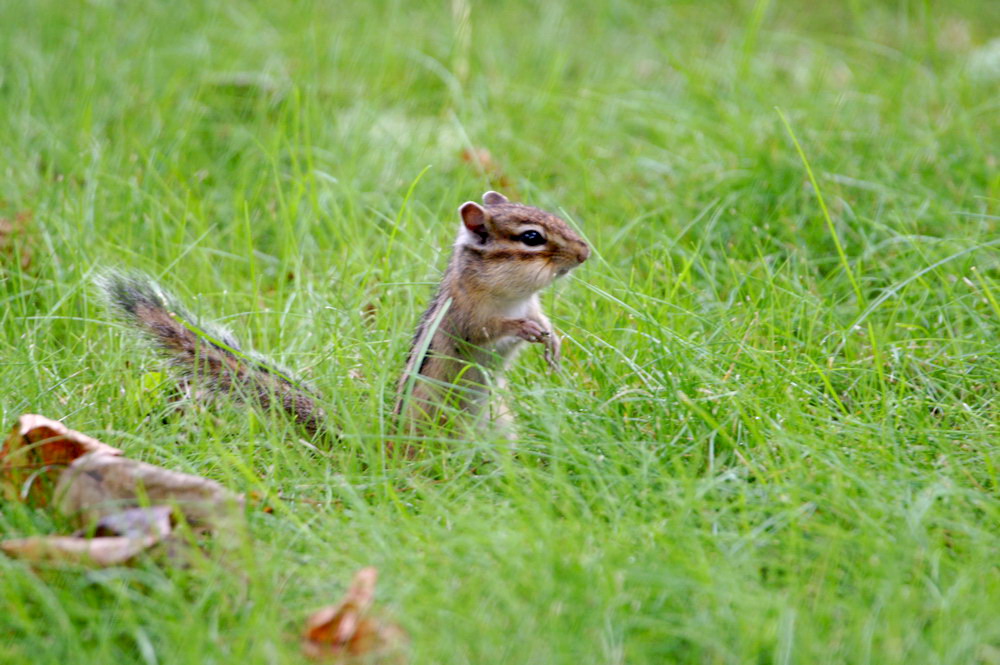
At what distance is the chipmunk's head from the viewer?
319 centimetres

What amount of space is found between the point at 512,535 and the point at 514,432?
0.62 metres

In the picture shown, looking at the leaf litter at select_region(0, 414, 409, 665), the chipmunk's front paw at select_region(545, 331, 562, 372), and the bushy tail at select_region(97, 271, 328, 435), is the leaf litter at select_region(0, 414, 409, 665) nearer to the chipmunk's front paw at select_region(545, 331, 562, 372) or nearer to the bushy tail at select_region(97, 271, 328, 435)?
the bushy tail at select_region(97, 271, 328, 435)

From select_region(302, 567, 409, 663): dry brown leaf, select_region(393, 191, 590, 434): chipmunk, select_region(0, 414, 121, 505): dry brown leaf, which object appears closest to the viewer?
select_region(302, 567, 409, 663): dry brown leaf

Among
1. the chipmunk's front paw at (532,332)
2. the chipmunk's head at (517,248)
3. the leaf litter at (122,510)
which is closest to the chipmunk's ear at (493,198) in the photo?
the chipmunk's head at (517,248)

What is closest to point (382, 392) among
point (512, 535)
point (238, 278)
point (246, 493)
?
point (246, 493)

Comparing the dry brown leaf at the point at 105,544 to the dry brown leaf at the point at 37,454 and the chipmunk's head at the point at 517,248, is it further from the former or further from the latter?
the chipmunk's head at the point at 517,248

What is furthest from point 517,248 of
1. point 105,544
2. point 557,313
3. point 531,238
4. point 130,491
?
point 105,544

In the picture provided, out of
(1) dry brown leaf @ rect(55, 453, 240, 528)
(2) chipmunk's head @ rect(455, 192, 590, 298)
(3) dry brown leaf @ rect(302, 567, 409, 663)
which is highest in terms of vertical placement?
(2) chipmunk's head @ rect(455, 192, 590, 298)

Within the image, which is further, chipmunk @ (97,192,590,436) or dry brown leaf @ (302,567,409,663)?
chipmunk @ (97,192,590,436)

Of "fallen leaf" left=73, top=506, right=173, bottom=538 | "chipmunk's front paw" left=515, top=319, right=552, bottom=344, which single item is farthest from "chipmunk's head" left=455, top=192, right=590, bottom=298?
"fallen leaf" left=73, top=506, right=173, bottom=538

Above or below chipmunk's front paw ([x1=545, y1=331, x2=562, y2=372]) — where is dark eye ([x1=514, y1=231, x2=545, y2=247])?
above

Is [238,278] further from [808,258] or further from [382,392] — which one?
[808,258]

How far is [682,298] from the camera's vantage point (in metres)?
3.42

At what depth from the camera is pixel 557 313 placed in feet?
11.9
